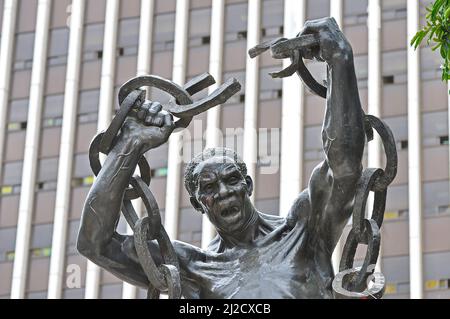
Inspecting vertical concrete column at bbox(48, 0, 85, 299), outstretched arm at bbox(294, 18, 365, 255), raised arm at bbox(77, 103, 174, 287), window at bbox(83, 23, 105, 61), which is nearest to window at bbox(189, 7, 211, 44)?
window at bbox(83, 23, 105, 61)

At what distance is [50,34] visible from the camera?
67.4 meters

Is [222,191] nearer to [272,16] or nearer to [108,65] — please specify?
[272,16]

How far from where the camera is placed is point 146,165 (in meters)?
11.9

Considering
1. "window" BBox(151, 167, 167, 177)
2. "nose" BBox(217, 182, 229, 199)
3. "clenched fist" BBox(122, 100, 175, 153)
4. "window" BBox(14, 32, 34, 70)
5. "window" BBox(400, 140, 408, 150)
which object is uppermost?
"window" BBox(14, 32, 34, 70)

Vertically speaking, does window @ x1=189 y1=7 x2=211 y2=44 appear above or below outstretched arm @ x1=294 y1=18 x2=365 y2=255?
above

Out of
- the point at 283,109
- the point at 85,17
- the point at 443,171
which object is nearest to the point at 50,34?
the point at 85,17

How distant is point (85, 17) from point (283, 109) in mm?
11504

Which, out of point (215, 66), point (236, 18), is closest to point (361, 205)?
point (215, 66)

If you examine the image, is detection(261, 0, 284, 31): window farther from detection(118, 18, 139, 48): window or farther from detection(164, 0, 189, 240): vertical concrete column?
detection(118, 18, 139, 48): window

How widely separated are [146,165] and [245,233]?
1007mm

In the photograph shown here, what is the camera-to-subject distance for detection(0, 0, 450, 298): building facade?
58.2 meters

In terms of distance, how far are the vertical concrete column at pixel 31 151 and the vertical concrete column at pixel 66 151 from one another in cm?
123

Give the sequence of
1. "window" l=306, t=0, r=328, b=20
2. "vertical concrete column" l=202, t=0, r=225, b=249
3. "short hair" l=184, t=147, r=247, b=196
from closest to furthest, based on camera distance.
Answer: "short hair" l=184, t=147, r=247, b=196, "vertical concrete column" l=202, t=0, r=225, b=249, "window" l=306, t=0, r=328, b=20
